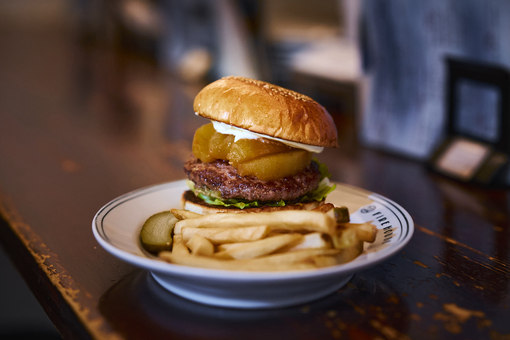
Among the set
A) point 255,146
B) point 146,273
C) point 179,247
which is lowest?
A: point 146,273

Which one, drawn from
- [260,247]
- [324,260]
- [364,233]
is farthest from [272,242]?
[364,233]

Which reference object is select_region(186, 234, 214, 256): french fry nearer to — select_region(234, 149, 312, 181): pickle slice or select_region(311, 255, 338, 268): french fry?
select_region(311, 255, 338, 268): french fry

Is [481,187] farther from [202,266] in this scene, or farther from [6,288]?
[6,288]

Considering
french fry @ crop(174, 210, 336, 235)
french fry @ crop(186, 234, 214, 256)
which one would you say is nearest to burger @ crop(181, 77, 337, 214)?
french fry @ crop(174, 210, 336, 235)

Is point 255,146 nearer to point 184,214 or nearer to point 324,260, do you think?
point 184,214

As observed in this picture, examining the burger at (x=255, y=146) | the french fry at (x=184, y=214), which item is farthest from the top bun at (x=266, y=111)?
the french fry at (x=184, y=214)

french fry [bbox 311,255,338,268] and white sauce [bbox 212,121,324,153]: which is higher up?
white sauce [bbox 212,121,324,153]

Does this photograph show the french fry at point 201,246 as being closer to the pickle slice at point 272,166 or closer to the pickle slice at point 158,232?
the pickle slice at point 158,232
